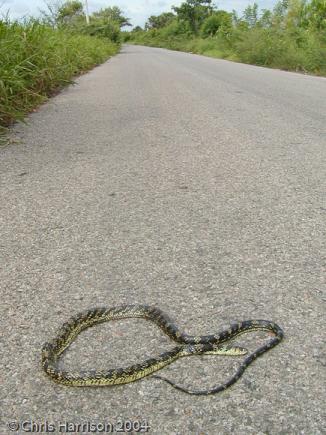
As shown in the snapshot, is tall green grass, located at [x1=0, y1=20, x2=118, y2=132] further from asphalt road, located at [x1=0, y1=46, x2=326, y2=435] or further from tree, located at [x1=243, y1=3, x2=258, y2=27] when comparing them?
tree, located at [x1=243, y1=3, x2=258, y2=27]

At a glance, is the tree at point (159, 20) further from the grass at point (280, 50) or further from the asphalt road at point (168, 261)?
the asphalt road at point (168, 261)

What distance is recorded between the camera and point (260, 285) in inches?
128

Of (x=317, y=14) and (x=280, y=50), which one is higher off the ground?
(x=317, y=14)

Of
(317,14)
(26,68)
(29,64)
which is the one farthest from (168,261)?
(317,14)

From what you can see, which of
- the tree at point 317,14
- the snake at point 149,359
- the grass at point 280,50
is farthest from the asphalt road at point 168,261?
the tree at point 317,14

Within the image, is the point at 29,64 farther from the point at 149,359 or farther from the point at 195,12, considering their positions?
the point at 195,12

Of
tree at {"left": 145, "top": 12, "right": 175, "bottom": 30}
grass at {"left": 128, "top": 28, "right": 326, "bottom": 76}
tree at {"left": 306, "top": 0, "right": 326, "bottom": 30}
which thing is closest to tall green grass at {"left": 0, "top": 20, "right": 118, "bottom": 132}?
grass at {"left": 128, "top": 28, "right": 326, "bottom": 76}

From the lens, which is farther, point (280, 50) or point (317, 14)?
point (317, 14)

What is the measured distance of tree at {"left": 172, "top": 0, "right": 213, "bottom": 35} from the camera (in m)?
61.8

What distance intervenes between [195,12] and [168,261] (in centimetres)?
6518

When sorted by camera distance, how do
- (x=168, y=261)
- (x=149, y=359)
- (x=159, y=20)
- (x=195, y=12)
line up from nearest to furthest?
(x=149, y=359), (x=168, y=261), (x=195, y=12), (x=159, y=20)

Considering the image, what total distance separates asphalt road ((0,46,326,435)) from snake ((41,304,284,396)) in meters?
0.05

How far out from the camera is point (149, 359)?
2537mm

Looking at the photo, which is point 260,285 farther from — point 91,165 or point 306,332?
point 91,165
